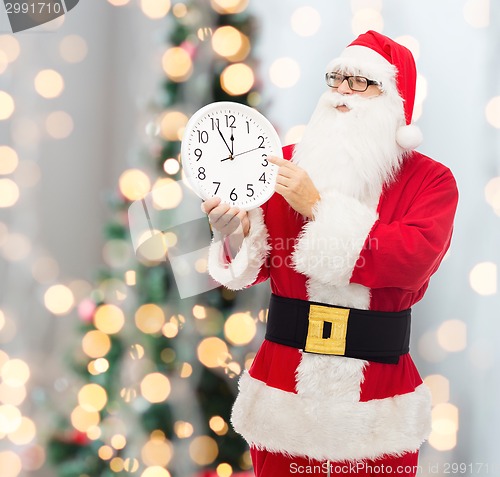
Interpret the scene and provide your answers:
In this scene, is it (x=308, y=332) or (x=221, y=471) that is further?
(x=221, y=471)

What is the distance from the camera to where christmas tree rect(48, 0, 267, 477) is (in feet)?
7.07

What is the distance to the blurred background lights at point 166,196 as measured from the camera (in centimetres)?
216

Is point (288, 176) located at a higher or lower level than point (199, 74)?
lower

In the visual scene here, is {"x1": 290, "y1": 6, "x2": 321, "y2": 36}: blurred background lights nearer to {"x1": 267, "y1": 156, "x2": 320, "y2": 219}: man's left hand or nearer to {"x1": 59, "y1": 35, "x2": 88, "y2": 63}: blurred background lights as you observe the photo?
{"x1": 59, "y1": 35, "x2": 88, "y2": 63}: blurred background lights

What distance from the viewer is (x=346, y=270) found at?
5.02 ft

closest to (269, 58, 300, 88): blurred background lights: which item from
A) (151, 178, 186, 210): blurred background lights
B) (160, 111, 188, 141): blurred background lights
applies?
(160, 111, 188, 141): blurred background lights

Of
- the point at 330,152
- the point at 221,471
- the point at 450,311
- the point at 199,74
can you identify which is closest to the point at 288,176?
the point at 330,152

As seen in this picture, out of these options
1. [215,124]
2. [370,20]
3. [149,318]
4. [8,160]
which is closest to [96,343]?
[149,318]

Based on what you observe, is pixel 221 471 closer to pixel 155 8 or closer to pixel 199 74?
pixel 199 74

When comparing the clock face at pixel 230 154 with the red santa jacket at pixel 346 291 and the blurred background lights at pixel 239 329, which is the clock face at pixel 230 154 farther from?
the blurred background lights at pixel 239 329

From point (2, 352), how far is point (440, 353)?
1.46 metres

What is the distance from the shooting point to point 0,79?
2.13 m

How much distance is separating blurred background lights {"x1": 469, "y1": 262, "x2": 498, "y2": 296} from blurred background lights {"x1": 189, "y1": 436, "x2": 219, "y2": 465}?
1.01 metres

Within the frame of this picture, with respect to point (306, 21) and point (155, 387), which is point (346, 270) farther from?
point (306, 21)
